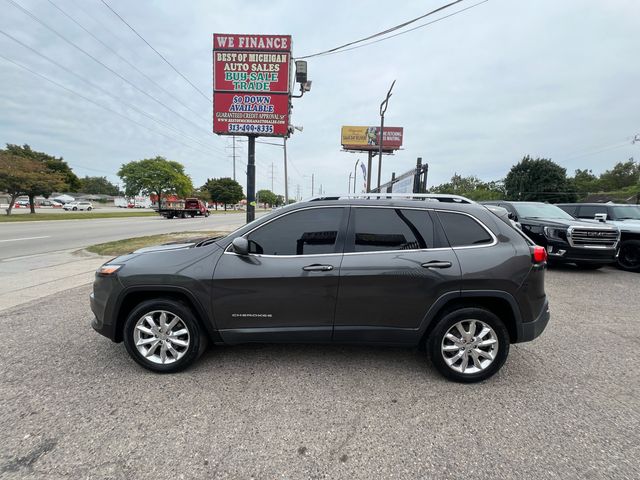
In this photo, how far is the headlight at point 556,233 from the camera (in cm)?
705

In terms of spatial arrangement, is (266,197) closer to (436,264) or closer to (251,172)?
(251,172)

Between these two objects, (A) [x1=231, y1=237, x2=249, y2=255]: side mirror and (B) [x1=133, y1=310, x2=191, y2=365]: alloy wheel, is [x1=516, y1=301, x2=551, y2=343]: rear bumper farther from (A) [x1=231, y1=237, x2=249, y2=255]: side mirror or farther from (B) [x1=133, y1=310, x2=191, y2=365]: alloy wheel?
(B) [x1=133, y1=310, x2=191, y2=365]: alloy wheel

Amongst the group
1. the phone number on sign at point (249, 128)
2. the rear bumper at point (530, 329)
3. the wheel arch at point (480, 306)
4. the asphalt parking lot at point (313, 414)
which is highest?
the phone number on sign at point (249, 128)

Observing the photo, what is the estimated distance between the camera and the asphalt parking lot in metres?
1.85

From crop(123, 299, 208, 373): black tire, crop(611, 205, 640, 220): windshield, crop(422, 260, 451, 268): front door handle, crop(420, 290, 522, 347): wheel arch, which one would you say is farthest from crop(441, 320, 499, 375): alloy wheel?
crop(611, 205, 640, 220): windshield

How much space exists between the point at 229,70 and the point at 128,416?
11.5 m

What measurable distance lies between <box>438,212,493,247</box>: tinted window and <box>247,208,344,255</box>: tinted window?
3.29ft

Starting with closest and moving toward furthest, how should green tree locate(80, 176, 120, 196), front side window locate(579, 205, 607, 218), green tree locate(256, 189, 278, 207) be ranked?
front side window locate(579, 205, 607, 218) < green tree locate(80, 176, 120, 196) < green tree locate(256, 189, 278, 207)

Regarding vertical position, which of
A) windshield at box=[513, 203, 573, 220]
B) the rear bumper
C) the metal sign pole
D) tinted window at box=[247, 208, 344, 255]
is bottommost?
the rear bumper

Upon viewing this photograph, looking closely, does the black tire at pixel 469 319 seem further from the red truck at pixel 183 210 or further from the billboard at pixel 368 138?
the billboard at pixel 368 138

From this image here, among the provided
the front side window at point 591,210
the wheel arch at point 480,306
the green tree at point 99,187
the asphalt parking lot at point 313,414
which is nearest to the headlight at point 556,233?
the front side window at point 591,210

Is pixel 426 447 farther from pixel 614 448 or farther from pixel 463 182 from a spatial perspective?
pixel 463 182

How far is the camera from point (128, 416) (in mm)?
2242

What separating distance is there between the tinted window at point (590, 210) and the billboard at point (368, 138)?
41210 millimetres
